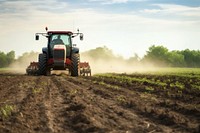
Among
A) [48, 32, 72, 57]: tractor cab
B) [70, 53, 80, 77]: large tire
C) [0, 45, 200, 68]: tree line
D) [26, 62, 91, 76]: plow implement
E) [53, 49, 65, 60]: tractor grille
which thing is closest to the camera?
[53, 49, 65, 60]: tractor grille

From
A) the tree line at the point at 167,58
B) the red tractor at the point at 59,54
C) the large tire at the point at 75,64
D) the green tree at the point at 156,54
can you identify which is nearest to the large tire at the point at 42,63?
the red tractor at the point at 59,54

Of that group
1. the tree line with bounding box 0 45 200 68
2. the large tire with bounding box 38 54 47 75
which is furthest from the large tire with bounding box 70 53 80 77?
the tree line with bounding box 0 45 200 68

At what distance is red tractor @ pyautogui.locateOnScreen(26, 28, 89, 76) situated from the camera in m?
27.2

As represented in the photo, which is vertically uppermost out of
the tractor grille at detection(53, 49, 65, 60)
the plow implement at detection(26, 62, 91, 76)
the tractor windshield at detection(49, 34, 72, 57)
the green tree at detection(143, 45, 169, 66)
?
the green tree at detection(143, 45, 169, 66)

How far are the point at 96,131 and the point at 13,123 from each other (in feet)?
6.05

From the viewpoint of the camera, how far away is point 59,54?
2723 cm

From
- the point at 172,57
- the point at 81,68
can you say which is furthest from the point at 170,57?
the point at 81,68

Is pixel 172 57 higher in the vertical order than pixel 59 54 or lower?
higher

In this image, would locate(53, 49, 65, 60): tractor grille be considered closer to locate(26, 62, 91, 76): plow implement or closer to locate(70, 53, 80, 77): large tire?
locate(70, 53, 80, 77): large tire

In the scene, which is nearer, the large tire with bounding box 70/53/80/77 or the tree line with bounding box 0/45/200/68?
the large tire with bounding box 70/53/80/77

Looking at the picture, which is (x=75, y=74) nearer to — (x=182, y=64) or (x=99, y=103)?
(x=99, y=103)

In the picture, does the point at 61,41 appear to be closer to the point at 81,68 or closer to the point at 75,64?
the point at 75,64

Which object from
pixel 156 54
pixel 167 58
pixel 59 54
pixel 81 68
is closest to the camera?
pixel 59 54

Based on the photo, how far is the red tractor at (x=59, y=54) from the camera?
1072 inches
